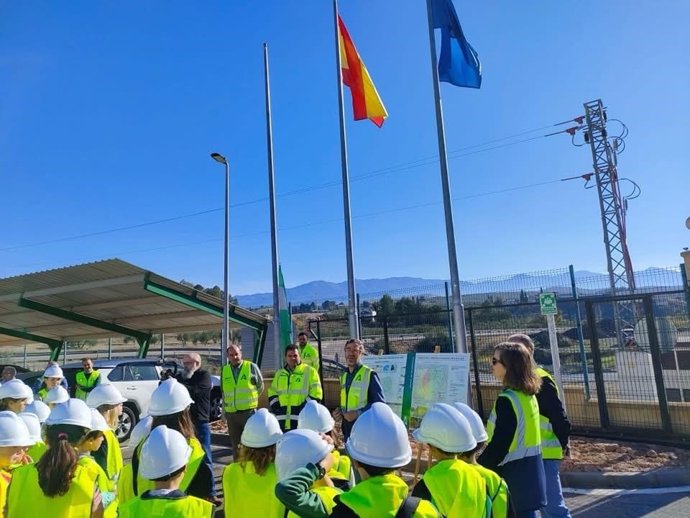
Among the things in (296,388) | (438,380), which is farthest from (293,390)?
(438,380)

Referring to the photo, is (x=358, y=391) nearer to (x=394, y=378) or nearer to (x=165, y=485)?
(x=394, y=378)

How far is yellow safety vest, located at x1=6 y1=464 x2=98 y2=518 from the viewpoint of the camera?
2584 mm

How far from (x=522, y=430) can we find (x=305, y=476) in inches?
75.6

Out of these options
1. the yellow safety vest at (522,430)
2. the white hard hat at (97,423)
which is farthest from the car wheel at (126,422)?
the yellow safety vest at (522,430)

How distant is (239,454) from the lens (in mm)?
2834

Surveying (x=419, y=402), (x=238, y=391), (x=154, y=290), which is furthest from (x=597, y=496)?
(x=154, y=290)

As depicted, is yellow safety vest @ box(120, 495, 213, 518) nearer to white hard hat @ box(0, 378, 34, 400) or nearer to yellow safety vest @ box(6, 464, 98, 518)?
yellow safety vest @ box(6, 464, 98, 518)

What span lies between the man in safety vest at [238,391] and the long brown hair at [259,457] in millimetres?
4636

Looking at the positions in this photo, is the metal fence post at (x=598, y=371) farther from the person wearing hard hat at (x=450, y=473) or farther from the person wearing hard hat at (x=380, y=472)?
the person wearing hard hat at (x=380, y=472)

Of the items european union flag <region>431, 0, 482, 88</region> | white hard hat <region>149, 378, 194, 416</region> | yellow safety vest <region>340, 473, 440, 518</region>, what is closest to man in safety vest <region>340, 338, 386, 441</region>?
white hard hat <region>149, 378, 194, 416</region>

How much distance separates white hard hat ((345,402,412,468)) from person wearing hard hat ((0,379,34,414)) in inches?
173

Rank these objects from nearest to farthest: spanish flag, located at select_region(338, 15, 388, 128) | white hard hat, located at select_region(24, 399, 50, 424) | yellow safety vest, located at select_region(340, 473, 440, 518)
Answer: yellow safety vest, located at select_region(340, 473, 440, 518), white hard hat, located at select_region(24, 399, 50, 424), spanish flag, located at select_region(338, 15, 388, 128)

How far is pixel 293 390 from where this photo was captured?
22.0 ft

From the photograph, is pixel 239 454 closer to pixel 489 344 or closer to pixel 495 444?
pixel 495 444
